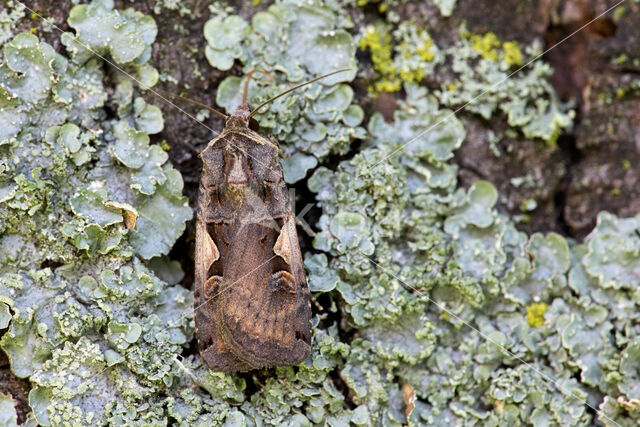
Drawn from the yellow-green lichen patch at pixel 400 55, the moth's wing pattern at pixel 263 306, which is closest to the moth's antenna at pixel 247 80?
the yellow-green lichen patch at pixel 400 55

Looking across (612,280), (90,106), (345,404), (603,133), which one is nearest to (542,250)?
(612,280)

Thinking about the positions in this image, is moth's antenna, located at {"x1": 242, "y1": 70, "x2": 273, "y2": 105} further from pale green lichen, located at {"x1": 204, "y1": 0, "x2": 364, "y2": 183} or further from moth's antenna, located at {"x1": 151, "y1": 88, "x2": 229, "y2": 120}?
moth's antenna, located at {"x1": 151, "y1": 88, "x2": 229, "y2": 120}

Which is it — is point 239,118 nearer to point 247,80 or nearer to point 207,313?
point 247,80

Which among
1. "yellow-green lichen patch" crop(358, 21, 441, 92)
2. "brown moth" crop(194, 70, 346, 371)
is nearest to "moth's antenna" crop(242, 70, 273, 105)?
"brown moth" crop(194, 70, 346, 371)

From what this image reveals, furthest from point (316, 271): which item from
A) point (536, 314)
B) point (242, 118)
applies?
point (536, 314)

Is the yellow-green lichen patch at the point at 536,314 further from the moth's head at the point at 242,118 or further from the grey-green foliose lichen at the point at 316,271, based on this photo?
the moth's head at the point at 242,118
